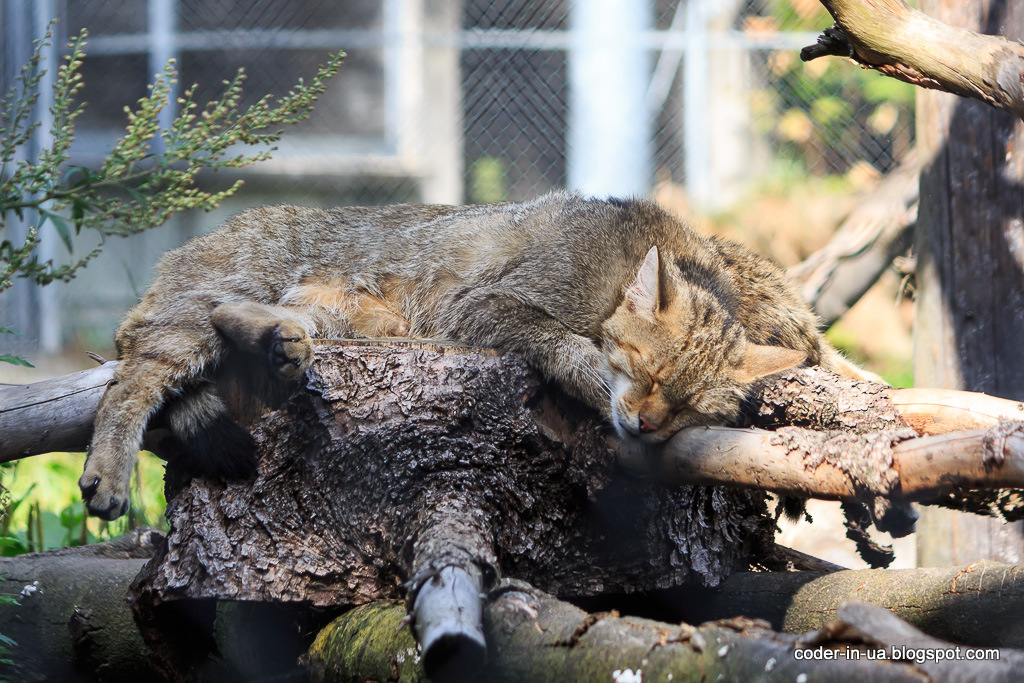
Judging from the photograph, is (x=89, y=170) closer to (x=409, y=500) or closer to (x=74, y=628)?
(x=74, y=628)

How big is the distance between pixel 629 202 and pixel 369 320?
1213 mm

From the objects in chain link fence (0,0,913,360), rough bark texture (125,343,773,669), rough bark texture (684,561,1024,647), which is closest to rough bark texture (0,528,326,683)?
rough bark texture (125,343,773,669)

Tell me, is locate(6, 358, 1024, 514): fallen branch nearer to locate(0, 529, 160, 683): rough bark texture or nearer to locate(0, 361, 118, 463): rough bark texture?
locate(0, 361, 118, 463): rough bark texture

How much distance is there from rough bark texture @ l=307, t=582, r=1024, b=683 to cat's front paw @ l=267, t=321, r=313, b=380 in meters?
0.80

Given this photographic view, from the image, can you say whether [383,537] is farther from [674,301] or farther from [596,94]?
[596,94]

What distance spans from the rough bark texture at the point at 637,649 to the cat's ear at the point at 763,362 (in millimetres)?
1162

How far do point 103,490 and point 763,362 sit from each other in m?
2.25

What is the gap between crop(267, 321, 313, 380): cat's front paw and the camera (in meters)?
2.62

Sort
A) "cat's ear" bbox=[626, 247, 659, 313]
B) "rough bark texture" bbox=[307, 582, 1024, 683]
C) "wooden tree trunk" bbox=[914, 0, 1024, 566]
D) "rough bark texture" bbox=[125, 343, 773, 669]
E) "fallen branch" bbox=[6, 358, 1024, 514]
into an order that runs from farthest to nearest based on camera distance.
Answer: "wooden tree trunk" bbox=[914, 0, 1024, 566], "cat's ear" bbox=[626, 247, 659, 313], "rough bark texture" bbox=[125, 343, 773, 669], "fallen branch" bbox=[6, 358, 1024, 514], "rough bark texture" bbox=[307, 582, 1024, 683]

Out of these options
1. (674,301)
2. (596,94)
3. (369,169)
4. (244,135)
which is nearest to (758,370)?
(674,301)

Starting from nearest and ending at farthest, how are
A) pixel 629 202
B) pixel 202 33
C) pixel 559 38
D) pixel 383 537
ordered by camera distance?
pixel 383 537 → pixel 629 202 → pixel 559 38 → pixel 202 33

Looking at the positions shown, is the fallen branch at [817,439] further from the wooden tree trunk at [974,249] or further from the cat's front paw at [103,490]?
the wooden tree trunk at [974,249]

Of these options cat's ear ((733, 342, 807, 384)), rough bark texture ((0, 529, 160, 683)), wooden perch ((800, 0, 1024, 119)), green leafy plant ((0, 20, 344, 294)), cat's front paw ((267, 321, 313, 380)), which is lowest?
rough bark texture ((0, 529, 160, 683))

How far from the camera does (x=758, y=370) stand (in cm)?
282
